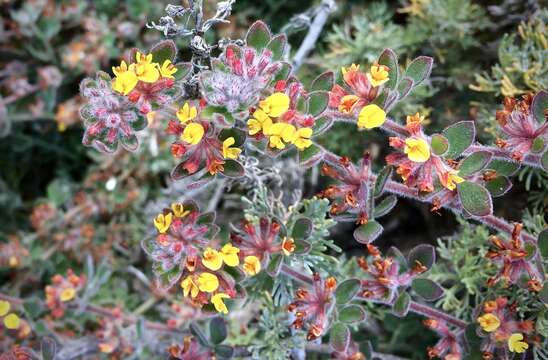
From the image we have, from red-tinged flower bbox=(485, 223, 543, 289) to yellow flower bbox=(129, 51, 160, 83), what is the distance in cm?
83

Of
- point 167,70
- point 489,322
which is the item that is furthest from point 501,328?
point 167,70

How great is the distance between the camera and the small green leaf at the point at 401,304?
1531 millimetres

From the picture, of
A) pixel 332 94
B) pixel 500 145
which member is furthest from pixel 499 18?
pixel 332 94

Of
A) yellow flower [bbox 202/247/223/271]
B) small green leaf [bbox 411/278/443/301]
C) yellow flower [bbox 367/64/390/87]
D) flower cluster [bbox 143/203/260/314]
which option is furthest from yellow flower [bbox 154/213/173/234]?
small green leaf [bbox 411/278/443/301]

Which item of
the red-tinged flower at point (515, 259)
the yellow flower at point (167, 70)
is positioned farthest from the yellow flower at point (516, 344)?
the yellow flower at point (167, 70)

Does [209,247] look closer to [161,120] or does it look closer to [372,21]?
[161,120]

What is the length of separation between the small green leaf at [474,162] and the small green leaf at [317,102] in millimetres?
316

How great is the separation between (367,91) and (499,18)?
997 mm

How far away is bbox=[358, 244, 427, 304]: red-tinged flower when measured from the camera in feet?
5.01

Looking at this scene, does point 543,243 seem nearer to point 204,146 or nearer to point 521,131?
point 521,131

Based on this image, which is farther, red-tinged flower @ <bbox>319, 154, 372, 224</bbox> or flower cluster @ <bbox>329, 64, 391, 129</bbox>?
red-tinged flower @ <bbox>319, 154, 372, 224</bbox>

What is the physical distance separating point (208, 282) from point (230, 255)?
76 mm

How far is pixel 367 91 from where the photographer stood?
133 centimetres

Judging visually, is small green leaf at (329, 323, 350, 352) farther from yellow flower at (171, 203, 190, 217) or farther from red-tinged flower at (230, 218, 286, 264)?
yellow flower at (171, 203, 190, 217)
